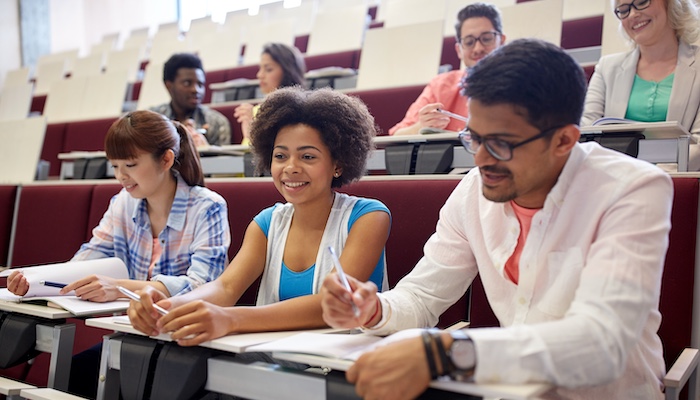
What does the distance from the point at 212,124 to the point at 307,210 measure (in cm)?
110

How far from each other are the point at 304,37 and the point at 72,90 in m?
1.10

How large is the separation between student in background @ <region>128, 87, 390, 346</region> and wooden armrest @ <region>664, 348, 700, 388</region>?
352mm

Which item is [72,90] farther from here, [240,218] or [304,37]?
[240,218]

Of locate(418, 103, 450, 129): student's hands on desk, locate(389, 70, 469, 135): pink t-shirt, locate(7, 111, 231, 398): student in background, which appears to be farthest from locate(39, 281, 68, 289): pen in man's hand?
locate(389, 70, 469, 135): pink t-shirt

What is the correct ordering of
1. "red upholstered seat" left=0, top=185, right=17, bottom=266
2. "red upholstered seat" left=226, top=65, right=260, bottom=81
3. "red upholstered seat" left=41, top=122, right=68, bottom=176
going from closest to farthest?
1. "red upholstered seat" left=0, top=185, right=17, bottom=266
2. "red upholstered seat" left=41, top=122, right=68, bottom=176
3. "red upholstered seat" left=226, top=65, right=260, bottom=81

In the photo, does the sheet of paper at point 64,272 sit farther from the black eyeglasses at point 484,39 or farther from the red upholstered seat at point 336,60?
the red upholstered seat at point 336,60

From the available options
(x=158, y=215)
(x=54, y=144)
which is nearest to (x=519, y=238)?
(x=158, y=215)

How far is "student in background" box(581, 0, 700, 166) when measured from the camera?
1.13 metres

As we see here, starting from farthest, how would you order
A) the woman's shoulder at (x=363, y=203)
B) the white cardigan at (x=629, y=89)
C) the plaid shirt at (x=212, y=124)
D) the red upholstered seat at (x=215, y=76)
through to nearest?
the red upholstered seat at (x=215, y=76) → the plaid shirt at (x=212, y=124) → the white cardigan at (x=629, y=89) → the woman's shoulder at (x=363, y=203)

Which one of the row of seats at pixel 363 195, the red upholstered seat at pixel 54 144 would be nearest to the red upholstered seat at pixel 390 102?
the row of seats at pixel 363 195

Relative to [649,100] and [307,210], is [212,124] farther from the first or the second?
[649,100]

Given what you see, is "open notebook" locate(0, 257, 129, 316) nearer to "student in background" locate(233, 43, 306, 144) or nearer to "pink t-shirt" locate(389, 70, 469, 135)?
"pink t-shirt" locate(389, 70, 469, 135)

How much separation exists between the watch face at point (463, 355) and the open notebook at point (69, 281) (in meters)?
0.50

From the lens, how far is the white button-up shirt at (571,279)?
47cm
